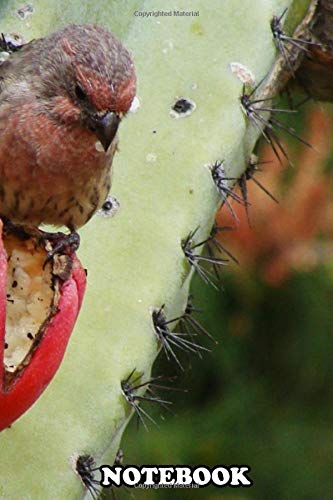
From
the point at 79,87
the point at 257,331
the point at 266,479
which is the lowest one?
the point at 266,479

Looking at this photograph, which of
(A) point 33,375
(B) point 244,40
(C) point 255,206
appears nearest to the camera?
(A) point 33,375

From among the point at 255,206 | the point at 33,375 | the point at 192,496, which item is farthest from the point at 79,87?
the point at 192,496

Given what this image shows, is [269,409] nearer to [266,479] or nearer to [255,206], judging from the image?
[266,479]

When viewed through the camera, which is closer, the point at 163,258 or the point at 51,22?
the point at 163,258

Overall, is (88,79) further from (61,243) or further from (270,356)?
(270,356)

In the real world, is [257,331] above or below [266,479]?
above

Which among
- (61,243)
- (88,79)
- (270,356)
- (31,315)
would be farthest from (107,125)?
(270,356)

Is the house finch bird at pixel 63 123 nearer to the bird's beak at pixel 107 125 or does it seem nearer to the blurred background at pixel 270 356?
the bird's beak at pixel 107 125

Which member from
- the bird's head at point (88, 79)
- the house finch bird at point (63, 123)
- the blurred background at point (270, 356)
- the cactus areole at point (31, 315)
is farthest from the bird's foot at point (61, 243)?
the blurred background at point (270, 356)

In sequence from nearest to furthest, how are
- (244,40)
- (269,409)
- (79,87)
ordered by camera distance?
(79,87), (244,40), (269,409)
